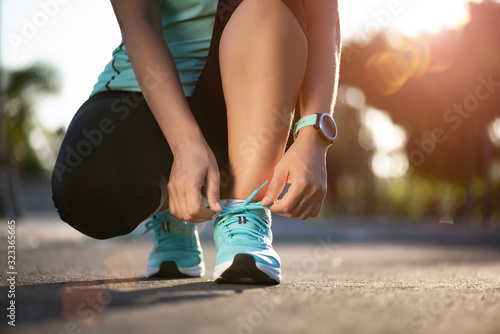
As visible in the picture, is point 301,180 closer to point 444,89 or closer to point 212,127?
point 212,127

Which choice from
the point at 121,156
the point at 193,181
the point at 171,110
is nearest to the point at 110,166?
the point at 121,156

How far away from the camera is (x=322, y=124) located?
164cm

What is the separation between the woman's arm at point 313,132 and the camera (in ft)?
5.02

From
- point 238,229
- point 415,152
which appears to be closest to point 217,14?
point 238,229

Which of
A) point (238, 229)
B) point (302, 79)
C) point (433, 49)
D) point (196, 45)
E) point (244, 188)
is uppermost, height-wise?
point (433, 49)

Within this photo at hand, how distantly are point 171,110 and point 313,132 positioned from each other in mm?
422

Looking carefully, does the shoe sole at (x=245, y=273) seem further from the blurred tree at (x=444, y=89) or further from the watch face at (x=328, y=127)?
the blurred tree at (x=444, y=89)

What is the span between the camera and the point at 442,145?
18.0 metres

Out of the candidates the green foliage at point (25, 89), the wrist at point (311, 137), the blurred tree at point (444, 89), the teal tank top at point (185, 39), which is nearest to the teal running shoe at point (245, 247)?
the wrist at point (311, 137)

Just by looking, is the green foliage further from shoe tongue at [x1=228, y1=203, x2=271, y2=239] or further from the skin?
shoe tongue at [x1=228, y1=203, x2=271, y2=239]

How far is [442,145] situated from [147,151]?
1743cm

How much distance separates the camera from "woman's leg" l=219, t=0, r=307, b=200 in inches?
64.8

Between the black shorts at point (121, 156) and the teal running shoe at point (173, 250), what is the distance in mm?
179

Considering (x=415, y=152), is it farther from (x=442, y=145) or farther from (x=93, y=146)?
(x=93, y=146)
